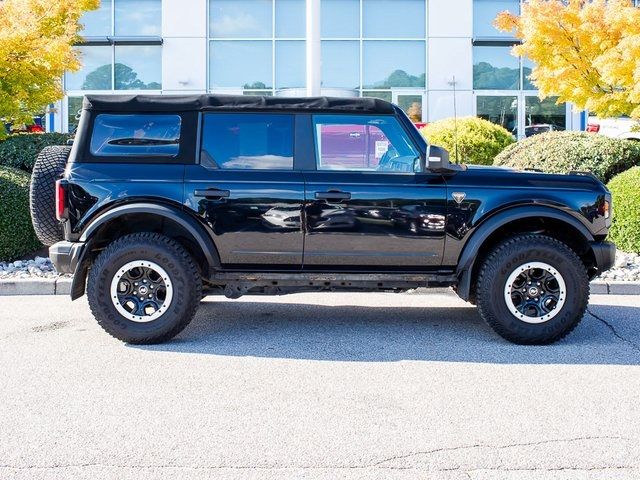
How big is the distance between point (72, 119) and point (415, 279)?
63.0ft

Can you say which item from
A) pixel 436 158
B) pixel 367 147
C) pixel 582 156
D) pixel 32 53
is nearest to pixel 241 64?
pixel 32 53

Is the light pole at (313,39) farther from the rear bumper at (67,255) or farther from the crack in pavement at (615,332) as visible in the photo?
the rear bumper at (67,255)

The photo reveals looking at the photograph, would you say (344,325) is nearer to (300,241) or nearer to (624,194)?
(300,241)

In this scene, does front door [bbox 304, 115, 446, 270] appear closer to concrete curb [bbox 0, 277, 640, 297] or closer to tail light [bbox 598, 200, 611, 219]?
tail light [bbox 598, 200, 611, 219]

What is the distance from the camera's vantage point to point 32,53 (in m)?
10.6

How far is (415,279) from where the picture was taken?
19.4ft

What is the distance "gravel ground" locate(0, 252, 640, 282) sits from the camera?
8.52 metres

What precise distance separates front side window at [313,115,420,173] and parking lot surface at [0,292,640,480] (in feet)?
4.52

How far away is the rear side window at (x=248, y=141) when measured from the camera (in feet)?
19.2

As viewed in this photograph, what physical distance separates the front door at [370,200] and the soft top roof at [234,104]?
8 centimetres

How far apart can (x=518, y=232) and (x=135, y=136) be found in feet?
10.1

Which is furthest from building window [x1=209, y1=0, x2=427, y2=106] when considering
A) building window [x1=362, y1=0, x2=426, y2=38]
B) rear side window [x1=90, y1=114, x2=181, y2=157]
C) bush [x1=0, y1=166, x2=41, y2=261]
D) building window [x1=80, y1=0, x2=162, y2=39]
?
rear side window [x1=90, y1=114, x2=181, y2=157]

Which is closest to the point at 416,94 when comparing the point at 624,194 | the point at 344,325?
the point at 624,194

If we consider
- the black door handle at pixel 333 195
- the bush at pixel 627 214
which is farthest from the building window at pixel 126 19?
the black door handle at pixel 333 195
